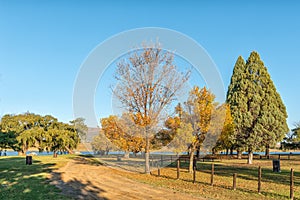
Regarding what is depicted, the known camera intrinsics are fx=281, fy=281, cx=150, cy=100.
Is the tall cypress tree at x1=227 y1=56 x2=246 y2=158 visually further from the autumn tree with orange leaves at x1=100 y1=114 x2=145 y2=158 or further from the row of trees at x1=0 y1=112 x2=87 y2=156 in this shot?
the row of trees at x1=0 y1=112 x2=87 y2=156

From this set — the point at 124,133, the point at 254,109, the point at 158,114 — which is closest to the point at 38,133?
the point at 124,133

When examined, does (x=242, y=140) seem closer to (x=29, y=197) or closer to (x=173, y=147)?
(x=173, y=147)

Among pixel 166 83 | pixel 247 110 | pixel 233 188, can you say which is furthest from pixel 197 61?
pixel 247 110

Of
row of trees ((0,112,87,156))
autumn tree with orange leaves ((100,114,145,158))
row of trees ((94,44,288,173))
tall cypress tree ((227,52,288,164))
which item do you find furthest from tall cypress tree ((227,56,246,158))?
row of trees ((0,112,87,156))

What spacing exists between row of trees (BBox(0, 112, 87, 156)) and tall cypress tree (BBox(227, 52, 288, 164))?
2107cm

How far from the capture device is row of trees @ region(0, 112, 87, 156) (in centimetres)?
4334

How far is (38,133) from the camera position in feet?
142

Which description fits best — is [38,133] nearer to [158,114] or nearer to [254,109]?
[158,114]

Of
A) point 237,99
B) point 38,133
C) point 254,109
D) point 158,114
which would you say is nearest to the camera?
point 158,114

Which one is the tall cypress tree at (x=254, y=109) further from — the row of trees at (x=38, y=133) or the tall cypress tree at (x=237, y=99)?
the row of trees at (x=38, y=133)

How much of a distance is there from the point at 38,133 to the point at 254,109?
103 feet

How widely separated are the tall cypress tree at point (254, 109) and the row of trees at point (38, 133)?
69.1ft

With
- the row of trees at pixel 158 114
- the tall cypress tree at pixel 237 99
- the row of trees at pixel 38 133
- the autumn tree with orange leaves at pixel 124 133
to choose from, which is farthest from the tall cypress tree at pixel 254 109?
the row of trees at pixel 38 133

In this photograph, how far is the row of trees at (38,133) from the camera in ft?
142
